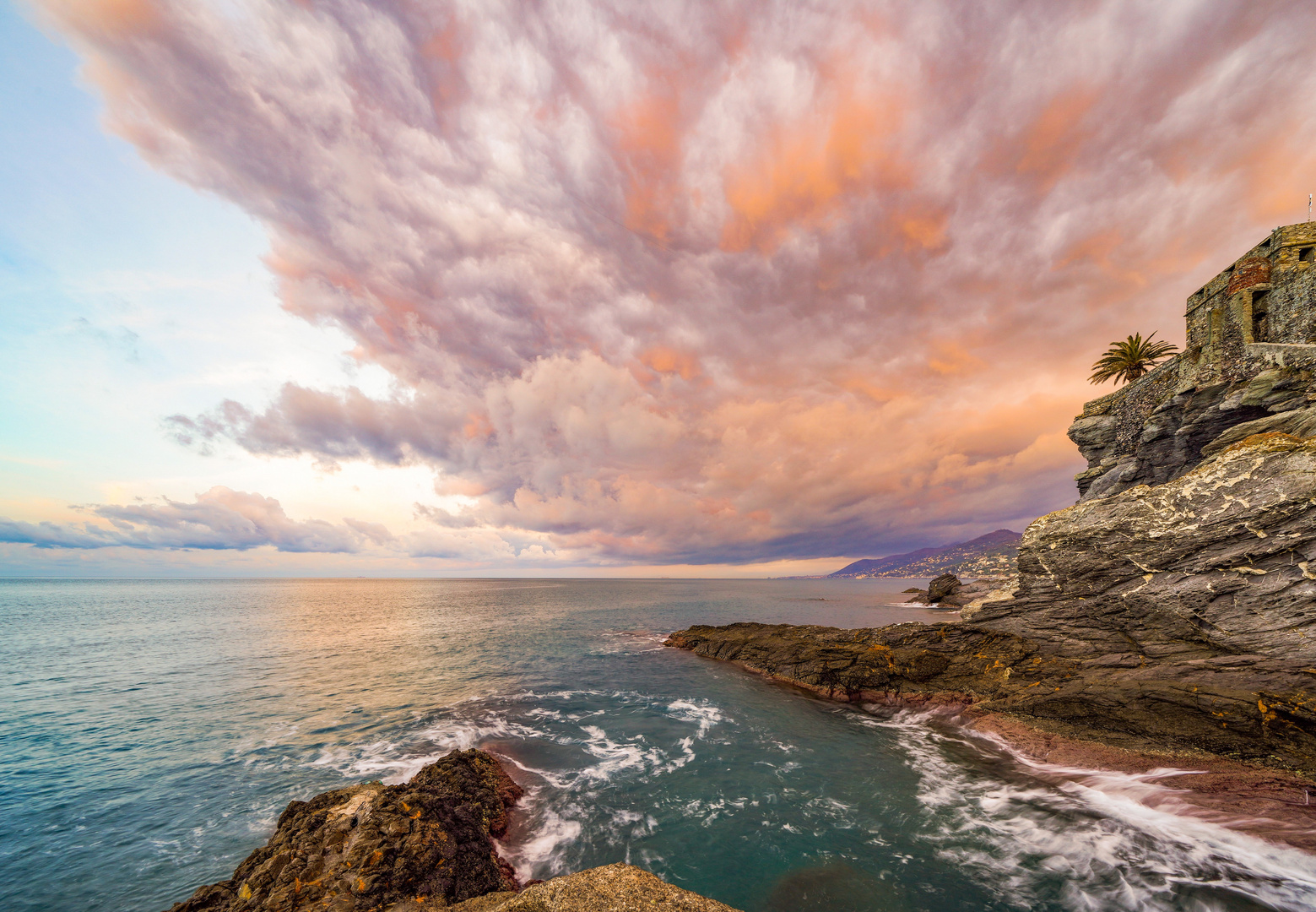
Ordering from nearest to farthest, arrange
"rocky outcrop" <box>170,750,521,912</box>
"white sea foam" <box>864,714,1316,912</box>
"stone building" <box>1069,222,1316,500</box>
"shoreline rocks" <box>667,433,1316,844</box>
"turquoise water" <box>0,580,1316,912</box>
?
"rocky outcrop" <box>170,750,521,912</box>, "white sea foam" <box>864,714,1316,912</box>, "turquoise water" <box>0,580,1316,912</box>, "shoreline rocks" <box>667,433,1316,844</box>, "stone building" <box>1069,222,1316,500</box>

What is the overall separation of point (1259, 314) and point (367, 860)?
4857cm

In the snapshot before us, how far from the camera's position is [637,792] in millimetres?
14180

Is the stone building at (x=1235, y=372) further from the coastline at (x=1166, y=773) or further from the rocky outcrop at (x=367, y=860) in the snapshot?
the rocky outcrop at (x=367, y=860)

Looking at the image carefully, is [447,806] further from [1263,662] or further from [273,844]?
[1263,662]

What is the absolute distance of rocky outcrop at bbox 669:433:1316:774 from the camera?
45.0ft

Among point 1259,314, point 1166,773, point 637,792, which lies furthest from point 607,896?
point 1259,314

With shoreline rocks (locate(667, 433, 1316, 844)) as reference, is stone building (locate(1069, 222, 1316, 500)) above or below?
above

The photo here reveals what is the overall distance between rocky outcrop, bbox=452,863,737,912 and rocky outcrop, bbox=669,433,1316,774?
19.4 metres

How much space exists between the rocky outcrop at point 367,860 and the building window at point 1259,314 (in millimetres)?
46313

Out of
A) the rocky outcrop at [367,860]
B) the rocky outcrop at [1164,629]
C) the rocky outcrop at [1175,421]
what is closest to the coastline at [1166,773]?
the rocky outcrop at [1164,629]

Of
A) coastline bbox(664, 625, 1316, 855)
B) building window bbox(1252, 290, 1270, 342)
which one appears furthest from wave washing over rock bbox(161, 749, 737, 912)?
building window bbox(1252, 290, 1270, 342)

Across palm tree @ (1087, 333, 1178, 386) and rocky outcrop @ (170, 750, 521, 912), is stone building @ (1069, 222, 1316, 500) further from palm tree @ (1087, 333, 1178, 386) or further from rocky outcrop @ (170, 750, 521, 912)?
rocky outcrop @ (170, 750, 521, 912)

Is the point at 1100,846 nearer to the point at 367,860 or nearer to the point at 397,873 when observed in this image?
the point at 397,873

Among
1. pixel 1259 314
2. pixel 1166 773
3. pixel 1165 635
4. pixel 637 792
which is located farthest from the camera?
pixel 1259 314
